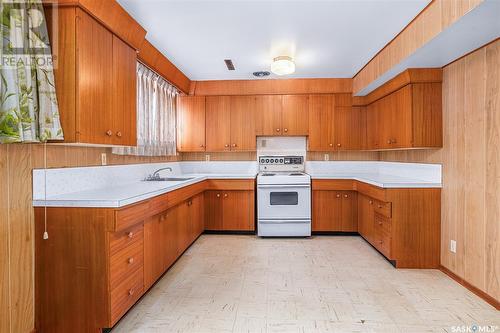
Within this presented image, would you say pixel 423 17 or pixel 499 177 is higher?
pixel 423 17

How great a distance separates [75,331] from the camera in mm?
1891

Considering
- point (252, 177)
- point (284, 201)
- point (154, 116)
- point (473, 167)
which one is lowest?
point (284, 201)

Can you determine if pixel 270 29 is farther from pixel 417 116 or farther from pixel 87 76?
pixel 417 116

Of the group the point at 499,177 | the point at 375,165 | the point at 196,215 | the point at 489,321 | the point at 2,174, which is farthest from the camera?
the point at 375,165

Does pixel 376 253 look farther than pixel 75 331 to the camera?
Yes

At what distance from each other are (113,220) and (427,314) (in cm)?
239

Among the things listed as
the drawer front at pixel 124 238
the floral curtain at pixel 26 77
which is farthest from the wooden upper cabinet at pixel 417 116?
the floral curtain at pixel 26 77

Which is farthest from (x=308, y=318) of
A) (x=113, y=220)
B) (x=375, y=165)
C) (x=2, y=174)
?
(x=375, y=165)

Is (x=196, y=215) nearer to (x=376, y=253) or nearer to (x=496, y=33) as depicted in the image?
(x=376, y=253)

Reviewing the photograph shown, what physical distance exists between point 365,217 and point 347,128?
1.41 meters

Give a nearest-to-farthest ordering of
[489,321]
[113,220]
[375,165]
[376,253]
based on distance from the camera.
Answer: [113,220] → [489,321] → [376,253] → [375,165]

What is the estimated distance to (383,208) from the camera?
328 centimetres

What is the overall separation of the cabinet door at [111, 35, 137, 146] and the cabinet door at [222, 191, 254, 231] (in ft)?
7.02

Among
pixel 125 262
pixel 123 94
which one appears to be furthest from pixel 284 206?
pixel 123 94
